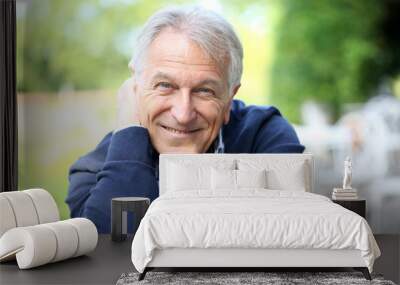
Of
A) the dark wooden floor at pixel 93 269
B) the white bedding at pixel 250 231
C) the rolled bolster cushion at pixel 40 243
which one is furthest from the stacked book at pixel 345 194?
the rolled bolster cushion at pixel 40 243

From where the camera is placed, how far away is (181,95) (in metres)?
7.05

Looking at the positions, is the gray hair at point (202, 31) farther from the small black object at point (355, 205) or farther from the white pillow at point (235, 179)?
the small black object at point (355, 205)

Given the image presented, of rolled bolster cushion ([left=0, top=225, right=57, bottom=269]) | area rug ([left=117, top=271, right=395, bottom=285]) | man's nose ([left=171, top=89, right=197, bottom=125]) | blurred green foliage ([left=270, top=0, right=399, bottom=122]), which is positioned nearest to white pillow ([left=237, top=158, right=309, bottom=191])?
man's nose ([left=171, top=89, right=197, bottom=125])

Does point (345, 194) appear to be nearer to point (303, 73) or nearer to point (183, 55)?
point (303, 73)

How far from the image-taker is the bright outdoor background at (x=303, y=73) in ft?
24.3

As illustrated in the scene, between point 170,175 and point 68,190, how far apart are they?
4.79 feet

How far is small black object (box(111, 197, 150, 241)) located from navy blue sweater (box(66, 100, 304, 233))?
427mm

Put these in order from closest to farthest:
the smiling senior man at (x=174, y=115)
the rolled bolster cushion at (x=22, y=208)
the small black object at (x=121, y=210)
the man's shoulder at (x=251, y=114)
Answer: the rolled bolster cushion at (x=22, y=208) < the small black object at (x=121, y=210) < the smiling senior man at (x=174, y=115) < the man's shoulder at (x=251, y=114)

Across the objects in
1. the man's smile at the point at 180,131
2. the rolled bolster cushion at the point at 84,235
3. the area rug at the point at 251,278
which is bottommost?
the area rug at the point at 251,278

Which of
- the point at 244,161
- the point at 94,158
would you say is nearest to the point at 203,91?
the point at 244,161

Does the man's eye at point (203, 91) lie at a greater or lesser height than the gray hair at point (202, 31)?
lesser

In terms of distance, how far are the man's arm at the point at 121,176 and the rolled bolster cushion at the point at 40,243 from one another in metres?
1.41

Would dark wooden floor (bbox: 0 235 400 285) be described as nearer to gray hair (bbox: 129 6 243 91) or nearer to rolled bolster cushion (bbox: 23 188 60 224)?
rolled bolster cushion (bbox: 23 188 60 224)

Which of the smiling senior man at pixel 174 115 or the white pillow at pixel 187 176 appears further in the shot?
the smiling senior man at pixel 174 115
